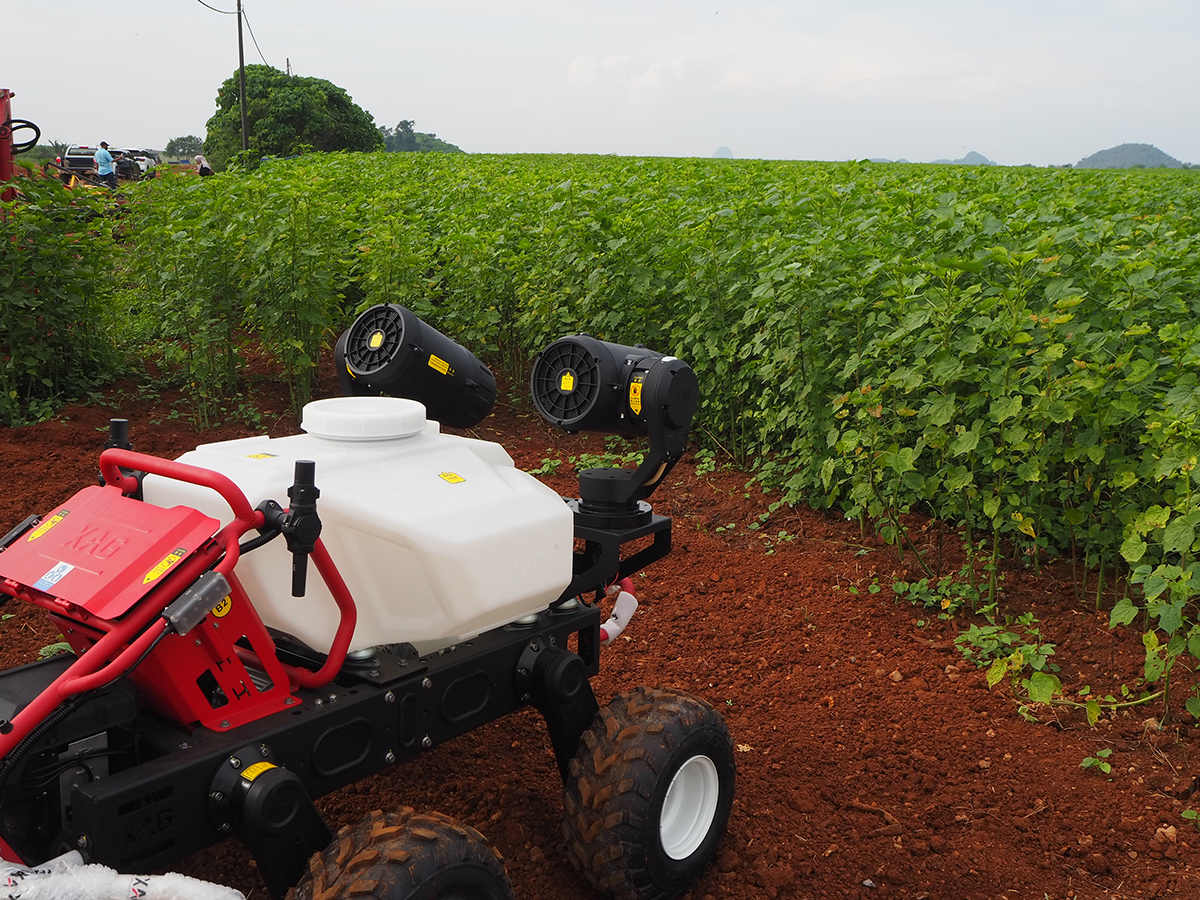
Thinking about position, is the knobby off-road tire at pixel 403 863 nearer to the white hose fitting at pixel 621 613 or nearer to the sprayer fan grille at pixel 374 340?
the white hose fitting at pixel 621 613

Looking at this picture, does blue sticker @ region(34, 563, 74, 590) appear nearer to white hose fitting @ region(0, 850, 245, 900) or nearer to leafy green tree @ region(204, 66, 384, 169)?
white hose fitting @ region(0, 850, 245, 900)

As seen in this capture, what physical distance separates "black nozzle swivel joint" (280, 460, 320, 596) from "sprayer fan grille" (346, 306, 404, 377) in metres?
0.80

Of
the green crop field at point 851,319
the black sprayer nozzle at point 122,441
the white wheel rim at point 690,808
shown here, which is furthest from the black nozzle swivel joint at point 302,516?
the green crop field at point 851,319

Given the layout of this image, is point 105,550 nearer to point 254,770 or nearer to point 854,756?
point 254,770

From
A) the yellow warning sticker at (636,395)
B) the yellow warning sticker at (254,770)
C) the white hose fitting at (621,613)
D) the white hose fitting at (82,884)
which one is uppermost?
the yellow warning sticker at (636,395)

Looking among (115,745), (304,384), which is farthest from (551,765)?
(304,384)

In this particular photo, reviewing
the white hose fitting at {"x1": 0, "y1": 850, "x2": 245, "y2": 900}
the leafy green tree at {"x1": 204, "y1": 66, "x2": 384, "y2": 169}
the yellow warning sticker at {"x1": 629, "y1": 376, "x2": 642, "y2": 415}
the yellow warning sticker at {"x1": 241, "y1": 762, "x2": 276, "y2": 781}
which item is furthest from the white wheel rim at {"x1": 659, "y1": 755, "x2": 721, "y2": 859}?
the leafy green tree at {"x1": 204, "y1": 66, "x2": 384, "y2": 169}

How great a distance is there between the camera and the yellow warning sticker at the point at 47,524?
6.42ft

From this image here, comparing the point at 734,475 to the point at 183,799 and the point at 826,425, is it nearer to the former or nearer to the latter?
the point at 826,425

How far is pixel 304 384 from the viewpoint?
20.0 ft

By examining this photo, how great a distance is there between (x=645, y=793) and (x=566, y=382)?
3.34ft

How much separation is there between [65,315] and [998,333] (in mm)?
4927

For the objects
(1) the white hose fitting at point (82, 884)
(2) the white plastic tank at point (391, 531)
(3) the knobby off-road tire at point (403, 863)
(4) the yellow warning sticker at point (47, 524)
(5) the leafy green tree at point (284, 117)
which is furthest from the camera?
(5) the leafy green tree at point (284, 117)

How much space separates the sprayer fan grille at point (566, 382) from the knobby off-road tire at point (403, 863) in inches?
43.1
